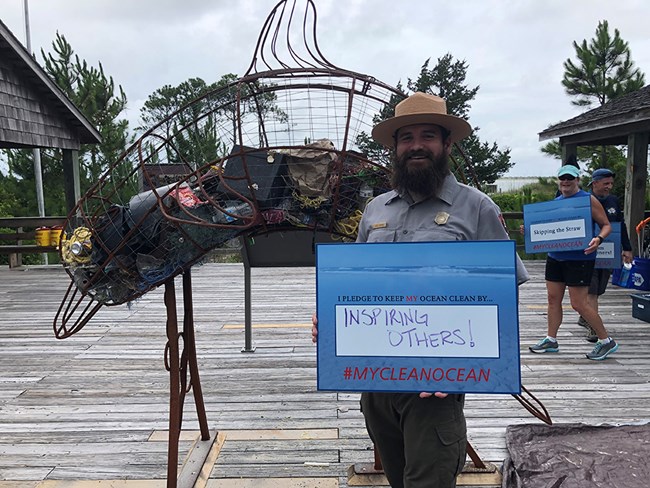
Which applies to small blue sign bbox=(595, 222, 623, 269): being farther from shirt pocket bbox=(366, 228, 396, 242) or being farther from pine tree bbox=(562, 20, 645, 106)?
pine tree bbox=(562, 20, 645, 106)

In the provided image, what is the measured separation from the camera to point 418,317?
1816mm

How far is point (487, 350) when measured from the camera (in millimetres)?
1752

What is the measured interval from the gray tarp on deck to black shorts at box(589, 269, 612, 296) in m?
1.97

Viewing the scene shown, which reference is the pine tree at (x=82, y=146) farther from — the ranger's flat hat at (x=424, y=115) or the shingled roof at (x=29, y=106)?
the ranger's flat hat at (x=424, y=115)

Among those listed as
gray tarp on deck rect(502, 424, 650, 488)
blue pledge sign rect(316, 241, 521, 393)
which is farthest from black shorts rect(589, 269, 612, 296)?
blue pledge sign rect(316, 241, 521, 393)

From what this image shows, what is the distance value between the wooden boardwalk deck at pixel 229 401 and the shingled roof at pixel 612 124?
2727mm

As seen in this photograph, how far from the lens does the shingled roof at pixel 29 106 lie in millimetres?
8484

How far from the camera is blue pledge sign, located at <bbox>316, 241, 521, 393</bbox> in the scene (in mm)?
1753

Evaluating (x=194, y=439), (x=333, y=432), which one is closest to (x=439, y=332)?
(x=333, y=432)

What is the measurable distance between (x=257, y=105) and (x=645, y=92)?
343 inches

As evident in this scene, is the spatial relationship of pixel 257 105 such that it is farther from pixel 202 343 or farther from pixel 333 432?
pixel 202 343

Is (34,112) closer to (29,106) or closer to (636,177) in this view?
(29,106)

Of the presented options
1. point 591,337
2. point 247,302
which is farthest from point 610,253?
point 247,302

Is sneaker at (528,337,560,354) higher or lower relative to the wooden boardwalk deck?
higher
